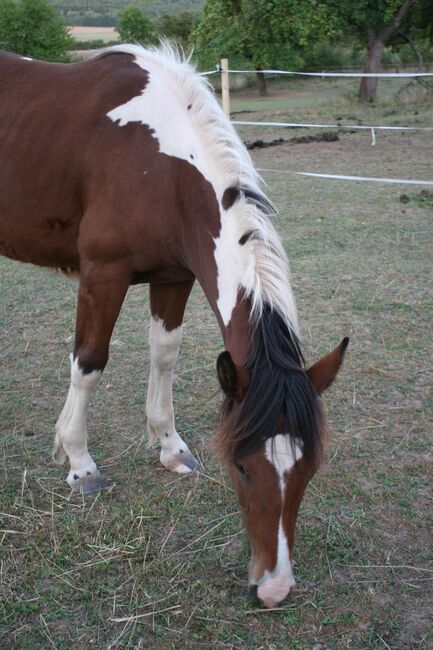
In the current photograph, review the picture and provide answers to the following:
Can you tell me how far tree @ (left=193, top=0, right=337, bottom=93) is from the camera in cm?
1478

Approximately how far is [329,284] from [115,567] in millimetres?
3281

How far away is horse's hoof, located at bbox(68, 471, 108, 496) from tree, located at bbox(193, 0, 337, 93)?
1446 cm

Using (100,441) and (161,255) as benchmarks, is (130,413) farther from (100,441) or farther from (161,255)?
(161,255)

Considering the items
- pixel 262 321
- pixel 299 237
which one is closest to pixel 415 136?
pixel 299 237

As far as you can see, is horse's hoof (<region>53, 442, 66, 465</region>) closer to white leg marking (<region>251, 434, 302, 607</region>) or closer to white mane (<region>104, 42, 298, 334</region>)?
white mane (<region>104, 42, 298, 334</region>)

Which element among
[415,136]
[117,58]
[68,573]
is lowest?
[415,136]

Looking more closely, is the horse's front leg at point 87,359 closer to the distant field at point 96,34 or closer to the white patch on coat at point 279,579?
the white patch on coat at point 279,579

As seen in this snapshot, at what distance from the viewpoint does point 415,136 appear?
12.6 metres

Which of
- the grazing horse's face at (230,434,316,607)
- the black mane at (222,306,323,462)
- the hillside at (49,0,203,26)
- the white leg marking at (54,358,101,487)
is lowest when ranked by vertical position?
the hillside at (49,0,203,26)

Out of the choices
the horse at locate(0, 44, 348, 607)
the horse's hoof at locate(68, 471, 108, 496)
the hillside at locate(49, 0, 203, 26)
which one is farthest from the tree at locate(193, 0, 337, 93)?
the hillside at locate(49, 0, 203, 26)

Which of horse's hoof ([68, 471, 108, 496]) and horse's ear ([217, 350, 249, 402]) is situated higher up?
horse's ear ([217, 350, 249, 402])

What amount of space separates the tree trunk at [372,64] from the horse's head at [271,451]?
683 inches

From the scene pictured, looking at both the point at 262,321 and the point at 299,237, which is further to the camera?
the point at 299,237

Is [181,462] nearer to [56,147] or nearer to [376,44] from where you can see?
[56,147]
